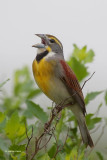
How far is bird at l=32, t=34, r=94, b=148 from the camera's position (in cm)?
412

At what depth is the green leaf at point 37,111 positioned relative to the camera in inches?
134

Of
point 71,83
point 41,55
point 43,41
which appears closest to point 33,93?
point 71,83

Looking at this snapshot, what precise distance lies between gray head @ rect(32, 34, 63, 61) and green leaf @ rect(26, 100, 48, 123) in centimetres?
114

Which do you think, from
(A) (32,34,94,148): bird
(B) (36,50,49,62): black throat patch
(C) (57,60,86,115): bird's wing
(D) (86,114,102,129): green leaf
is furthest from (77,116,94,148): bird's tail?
(B) (36,50,49,62): black throat patch

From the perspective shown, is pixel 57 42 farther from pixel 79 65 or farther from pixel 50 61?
pixel 79 65

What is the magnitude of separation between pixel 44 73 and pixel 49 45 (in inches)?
21.0

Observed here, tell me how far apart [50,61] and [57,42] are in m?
0.40

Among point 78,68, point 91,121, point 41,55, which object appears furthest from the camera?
point 41,55

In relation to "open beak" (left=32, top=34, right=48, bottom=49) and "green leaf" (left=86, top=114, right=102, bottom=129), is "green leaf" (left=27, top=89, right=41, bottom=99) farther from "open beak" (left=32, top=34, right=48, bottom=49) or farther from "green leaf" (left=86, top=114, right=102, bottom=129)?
"green leaf" (left=86, top=114, right=102, bottom=129)

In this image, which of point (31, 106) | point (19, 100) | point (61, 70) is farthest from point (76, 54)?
point (31, 106)

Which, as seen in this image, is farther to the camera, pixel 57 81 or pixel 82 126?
pixel 57 81

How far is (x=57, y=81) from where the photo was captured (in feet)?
13.9

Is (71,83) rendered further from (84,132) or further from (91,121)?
(91,121)

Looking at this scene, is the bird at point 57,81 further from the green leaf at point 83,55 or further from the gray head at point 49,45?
the green leaf at point 83,55
